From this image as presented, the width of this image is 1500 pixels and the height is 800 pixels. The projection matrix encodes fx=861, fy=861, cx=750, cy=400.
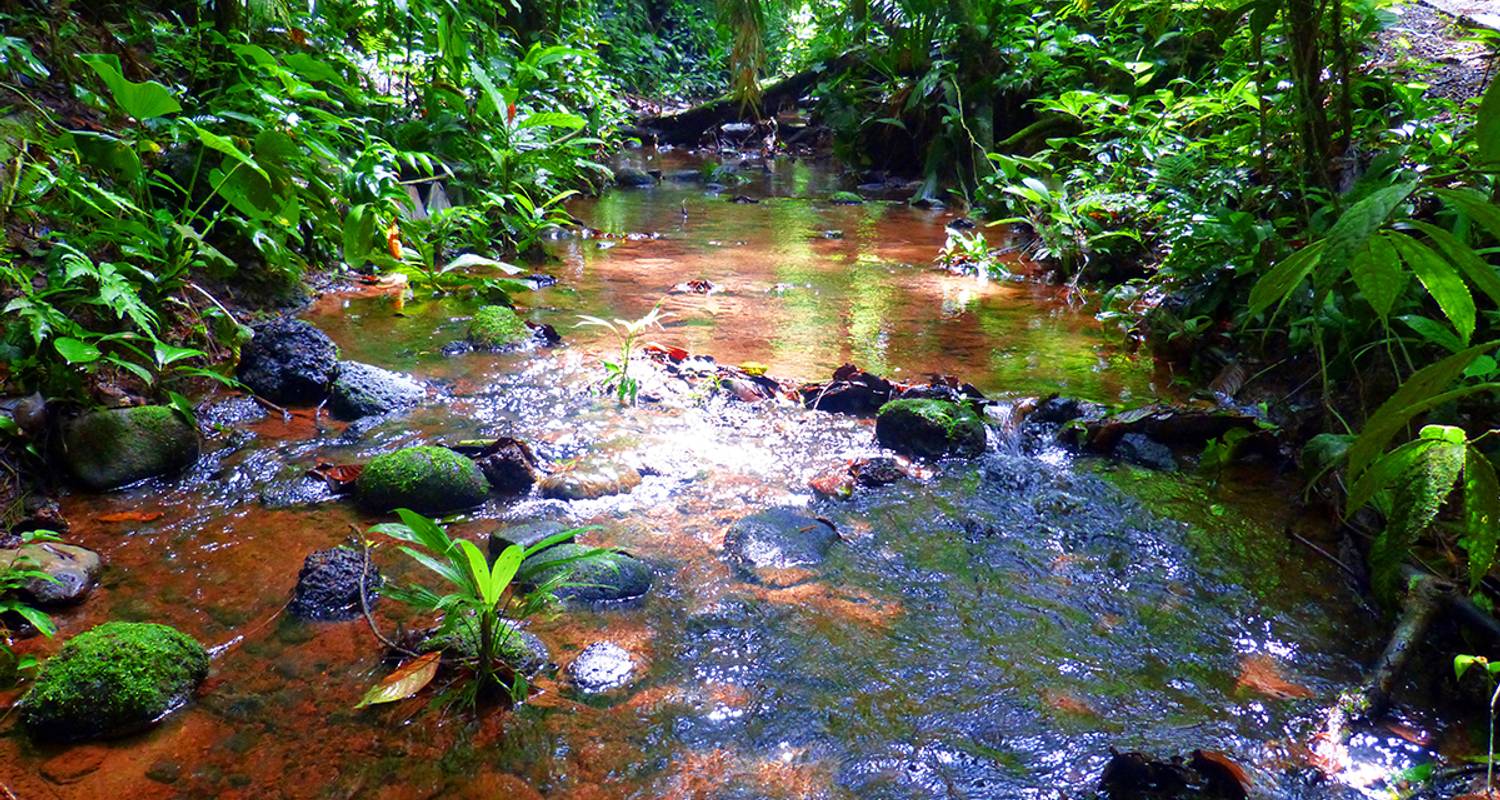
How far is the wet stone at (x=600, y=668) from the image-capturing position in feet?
6.64

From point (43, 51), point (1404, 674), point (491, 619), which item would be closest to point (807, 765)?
point (491, 619)

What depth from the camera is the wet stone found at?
6.64 feet

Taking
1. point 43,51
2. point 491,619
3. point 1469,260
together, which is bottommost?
point 491,619

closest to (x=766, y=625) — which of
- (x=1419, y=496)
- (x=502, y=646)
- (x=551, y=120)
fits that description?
(x=502, y=646)

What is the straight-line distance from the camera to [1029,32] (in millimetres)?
9242

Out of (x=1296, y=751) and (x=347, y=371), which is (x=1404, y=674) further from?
(x=347, y=371)

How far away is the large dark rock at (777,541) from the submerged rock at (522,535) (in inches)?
21.0

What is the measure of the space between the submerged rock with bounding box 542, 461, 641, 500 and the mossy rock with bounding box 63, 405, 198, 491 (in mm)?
1253

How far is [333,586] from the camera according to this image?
229 cm

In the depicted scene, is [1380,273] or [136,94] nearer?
[1380,273]

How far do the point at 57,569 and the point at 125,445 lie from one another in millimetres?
684

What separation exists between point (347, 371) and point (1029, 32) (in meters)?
8.27

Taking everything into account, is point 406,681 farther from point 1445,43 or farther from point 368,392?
point 1445,43

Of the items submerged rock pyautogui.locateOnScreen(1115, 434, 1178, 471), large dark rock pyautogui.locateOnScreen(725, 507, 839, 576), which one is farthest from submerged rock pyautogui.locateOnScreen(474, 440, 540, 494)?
submerged rock pyautogui.locateOnScreen(1115, 434, 1178, 471)
